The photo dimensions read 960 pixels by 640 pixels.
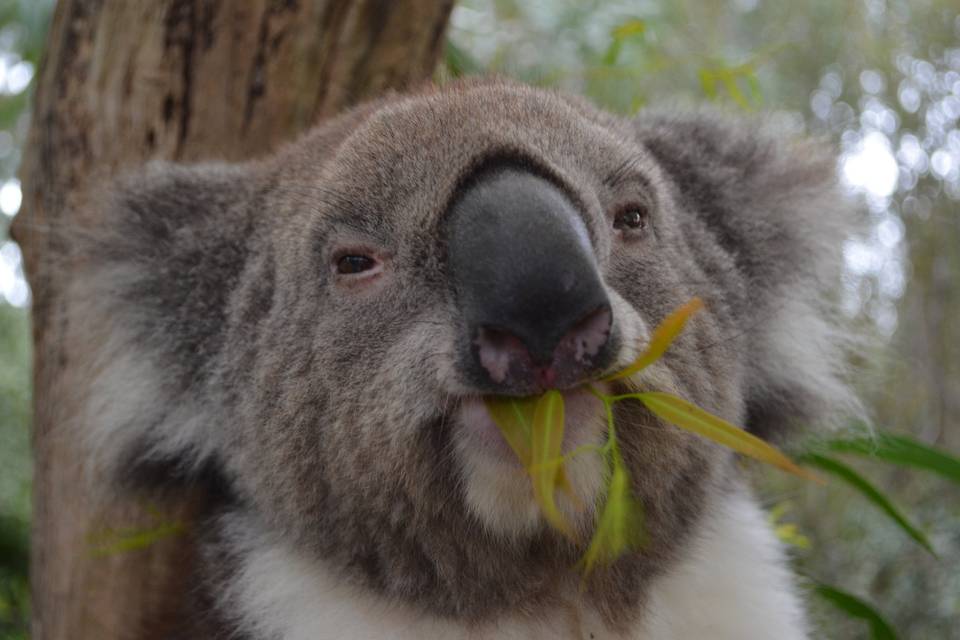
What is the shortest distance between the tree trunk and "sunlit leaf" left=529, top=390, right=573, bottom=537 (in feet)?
3.97

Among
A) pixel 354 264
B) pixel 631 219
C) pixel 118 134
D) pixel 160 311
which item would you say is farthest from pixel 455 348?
pixel 118 134

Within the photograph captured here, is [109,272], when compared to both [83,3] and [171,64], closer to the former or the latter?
[171,64]

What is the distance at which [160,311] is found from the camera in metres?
1.76

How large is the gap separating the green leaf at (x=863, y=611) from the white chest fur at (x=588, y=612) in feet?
1.13

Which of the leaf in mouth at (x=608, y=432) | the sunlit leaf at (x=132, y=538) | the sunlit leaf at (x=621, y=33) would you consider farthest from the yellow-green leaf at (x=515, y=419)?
the sunlit leaf at (x=621, y=33)

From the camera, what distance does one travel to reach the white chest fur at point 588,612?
1.51 m

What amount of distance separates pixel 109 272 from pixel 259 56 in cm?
69

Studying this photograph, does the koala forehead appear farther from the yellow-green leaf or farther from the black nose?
the yellow-green leaf

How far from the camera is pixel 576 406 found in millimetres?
1180

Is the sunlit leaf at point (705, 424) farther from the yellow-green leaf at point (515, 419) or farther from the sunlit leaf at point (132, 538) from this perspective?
the sunlit leaf at point (132, 538)

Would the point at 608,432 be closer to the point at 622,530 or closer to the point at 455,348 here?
the point at 622,530

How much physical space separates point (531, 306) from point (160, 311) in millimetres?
948

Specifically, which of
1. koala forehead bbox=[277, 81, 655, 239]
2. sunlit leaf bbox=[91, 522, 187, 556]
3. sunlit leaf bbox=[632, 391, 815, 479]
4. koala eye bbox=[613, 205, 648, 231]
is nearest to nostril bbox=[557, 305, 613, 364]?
sunlit leaf bbox=[632, 391, 815, 479]

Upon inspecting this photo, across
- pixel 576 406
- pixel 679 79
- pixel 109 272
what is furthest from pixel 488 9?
pixel 576 406
